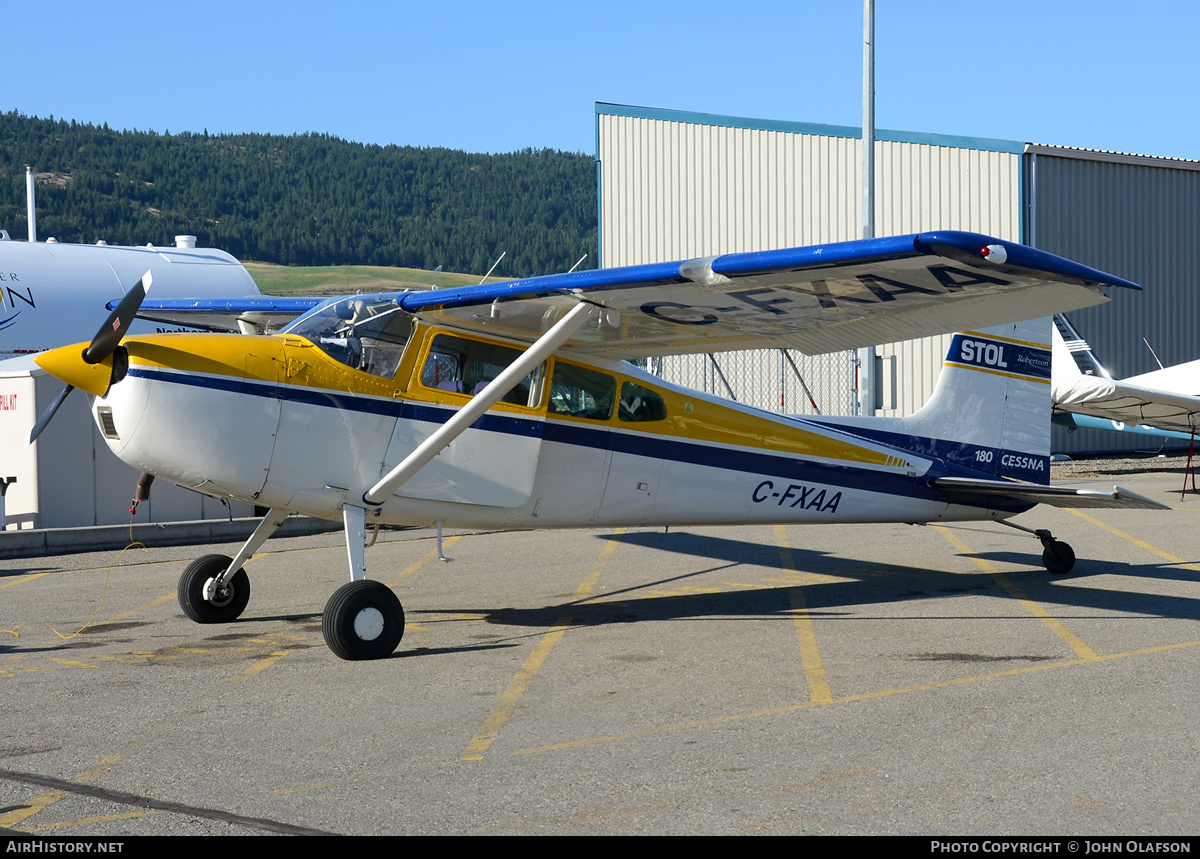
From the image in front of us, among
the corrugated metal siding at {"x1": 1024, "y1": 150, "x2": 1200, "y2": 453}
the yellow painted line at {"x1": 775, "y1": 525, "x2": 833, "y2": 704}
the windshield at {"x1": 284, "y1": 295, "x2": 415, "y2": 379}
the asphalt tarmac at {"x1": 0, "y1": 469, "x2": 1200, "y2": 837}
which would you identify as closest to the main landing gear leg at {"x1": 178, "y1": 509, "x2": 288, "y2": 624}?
the asphalt tarmac at {"x1": 0, "y1": 469, "x2": 1200, "y2": 837}

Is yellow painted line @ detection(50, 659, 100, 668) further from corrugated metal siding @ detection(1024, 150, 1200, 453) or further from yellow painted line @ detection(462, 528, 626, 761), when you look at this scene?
corrugated metal siding @ detection(1024, 150, 1200, 453)

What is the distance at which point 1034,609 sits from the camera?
835cm

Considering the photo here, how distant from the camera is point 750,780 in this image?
4.42 meters

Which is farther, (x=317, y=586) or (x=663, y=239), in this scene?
(x=663, y=239)

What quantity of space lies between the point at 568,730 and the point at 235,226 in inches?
5168

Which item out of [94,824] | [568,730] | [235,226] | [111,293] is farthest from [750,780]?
[235,226]

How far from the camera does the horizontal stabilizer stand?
336 inches

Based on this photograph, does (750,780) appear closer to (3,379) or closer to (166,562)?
(166,562)

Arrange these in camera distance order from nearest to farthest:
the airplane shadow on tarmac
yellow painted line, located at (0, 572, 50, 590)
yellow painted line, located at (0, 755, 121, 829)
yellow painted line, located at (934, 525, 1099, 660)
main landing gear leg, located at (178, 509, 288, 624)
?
yellow painted line, located at (0, 755, 121, 829)
yellow painted line, located at (934, 525, 1099, 660)
main landing gear leg, located at (178, 509, 288, 624)
the airplane shadow on tarmac
yellow painted line, located at (0, 572, 50, 590)

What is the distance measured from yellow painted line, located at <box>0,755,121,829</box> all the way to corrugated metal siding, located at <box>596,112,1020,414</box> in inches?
710

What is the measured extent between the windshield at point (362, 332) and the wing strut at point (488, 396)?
0.64 m

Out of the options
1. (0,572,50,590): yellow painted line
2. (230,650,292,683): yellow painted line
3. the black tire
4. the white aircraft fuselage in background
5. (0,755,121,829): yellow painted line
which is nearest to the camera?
(0,755,121,829): yellow painted line

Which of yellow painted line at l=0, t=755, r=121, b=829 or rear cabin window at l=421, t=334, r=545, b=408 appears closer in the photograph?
yellow painted line at l=0, t=755, r=121, b=829

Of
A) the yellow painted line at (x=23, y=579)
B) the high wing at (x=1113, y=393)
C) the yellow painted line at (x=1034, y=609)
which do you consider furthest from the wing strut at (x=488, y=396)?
the high wing at (x=1113, y=393)
